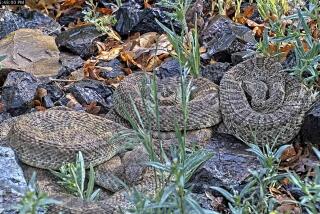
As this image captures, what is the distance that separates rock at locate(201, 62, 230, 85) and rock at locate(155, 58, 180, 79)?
15.9 inches

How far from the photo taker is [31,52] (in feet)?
34.9

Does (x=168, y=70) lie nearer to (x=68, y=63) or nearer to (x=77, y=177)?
(x=68, y=63)

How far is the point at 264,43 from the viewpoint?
29.8ft

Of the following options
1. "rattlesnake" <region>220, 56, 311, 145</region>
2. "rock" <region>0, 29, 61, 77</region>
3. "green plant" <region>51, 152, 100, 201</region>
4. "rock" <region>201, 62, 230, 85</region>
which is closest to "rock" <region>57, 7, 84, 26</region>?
"rock" <region>0, 29, 61, 77</region>

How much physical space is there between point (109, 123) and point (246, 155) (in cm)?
149

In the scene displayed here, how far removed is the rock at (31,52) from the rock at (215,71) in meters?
2.05

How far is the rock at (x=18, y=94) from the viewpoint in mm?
9496

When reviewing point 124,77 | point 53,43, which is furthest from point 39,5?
point 124,77

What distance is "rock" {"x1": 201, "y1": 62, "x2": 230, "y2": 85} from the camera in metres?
9.68

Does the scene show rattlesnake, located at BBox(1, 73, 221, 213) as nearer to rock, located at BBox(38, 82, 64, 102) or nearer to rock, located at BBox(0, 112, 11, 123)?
rock, located at BBox(0, 112, 11, 123)

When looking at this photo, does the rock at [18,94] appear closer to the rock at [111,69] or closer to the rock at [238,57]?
the rock at [111,69]

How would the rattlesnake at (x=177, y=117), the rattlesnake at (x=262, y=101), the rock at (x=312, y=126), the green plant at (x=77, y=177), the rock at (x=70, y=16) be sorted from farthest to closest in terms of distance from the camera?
the rock at (x=70, y=16) < the rattlesnake at (x=262, y=101) < the rock at (x=312, y=126) < the rattlesnake at (x=177, y=117) < the green plant at (x=77, y=177)

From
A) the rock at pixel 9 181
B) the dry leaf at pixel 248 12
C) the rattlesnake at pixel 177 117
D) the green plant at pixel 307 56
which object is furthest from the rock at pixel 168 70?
the rock at pixel 9 181

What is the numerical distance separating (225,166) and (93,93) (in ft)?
7.81
